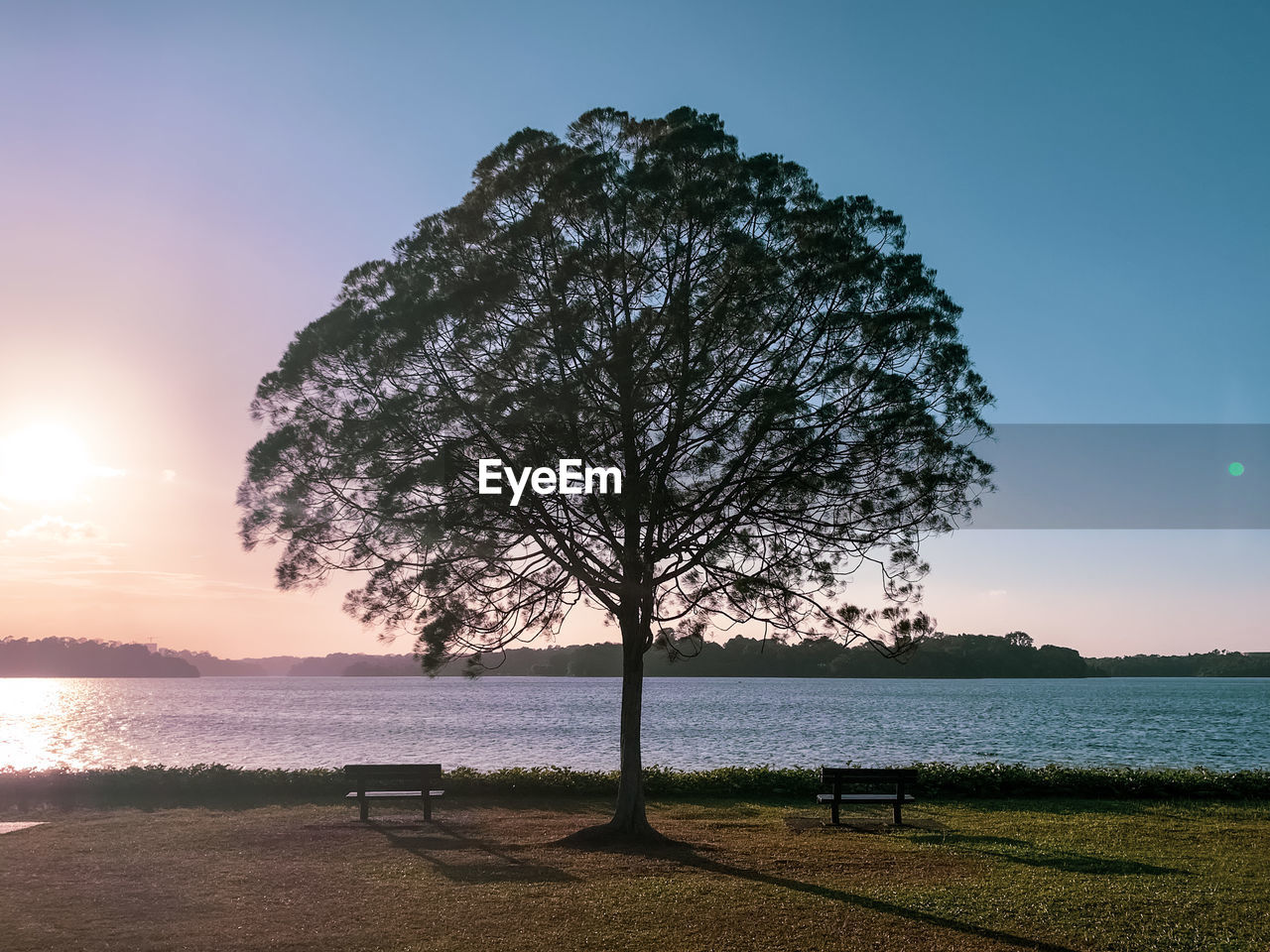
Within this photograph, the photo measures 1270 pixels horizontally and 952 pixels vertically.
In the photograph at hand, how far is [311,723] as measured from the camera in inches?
2598

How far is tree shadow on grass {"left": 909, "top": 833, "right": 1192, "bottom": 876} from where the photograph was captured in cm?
1053

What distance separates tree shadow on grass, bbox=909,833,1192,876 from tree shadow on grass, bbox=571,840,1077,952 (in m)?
3.02

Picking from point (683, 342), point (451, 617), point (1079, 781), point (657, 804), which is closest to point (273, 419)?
point (451, 617)

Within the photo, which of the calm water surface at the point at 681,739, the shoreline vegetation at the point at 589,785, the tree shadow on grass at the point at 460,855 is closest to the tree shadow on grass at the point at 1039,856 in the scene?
the shoreline vegetation at the point at 589,785

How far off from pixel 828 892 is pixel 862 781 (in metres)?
5.52

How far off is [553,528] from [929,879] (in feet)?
20.4

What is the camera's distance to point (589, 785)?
18.3 metres

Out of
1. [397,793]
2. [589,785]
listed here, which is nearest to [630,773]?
[397,793]

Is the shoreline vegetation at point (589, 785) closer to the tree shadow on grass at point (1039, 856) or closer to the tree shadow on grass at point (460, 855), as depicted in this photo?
the tree shadow on grass at point (460, 855)

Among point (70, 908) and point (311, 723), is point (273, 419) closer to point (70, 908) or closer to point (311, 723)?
point (70, 908)

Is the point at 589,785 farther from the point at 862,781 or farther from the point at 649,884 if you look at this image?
the point at 649,884

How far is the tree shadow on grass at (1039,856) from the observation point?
1053 centimetres

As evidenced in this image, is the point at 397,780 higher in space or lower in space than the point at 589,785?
higher

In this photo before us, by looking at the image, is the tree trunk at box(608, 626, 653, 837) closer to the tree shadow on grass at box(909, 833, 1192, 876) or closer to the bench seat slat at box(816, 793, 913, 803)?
the bench seat slat at box(816, 793, 913, 803)
